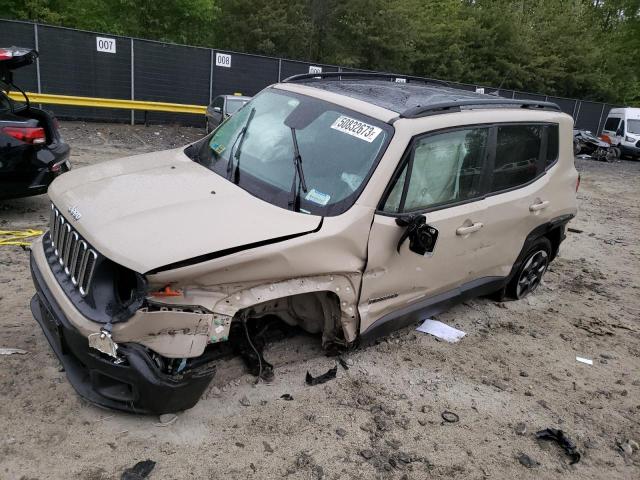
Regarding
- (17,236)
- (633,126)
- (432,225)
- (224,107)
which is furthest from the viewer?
(633,126)

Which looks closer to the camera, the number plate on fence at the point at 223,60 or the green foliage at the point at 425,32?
the number plate on fence at the point at 223,60

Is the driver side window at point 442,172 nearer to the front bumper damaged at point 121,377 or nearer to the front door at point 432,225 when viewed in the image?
the front door at point 432,225

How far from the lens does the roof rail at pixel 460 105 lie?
12.2 feet

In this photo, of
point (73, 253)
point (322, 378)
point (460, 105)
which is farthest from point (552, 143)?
point (73, 253)

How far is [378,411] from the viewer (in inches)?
139

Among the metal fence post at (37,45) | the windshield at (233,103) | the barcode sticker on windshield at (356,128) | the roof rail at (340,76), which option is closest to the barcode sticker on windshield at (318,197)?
the barcode sticker on windshield at (356,128)

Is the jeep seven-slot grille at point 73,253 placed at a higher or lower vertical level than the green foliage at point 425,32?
lower

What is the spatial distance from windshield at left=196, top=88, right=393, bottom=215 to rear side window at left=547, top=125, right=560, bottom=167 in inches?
89.0

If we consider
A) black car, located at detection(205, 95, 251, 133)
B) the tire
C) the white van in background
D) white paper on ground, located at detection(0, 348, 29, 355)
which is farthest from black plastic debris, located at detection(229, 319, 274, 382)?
the white van in background

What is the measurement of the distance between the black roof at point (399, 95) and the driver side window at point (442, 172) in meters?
0.21

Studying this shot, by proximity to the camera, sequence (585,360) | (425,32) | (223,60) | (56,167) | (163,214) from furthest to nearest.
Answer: (425,32) → (223,60) → (56,167) → (585,360) → (163,214)

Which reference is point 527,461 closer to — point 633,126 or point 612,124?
point 633,126

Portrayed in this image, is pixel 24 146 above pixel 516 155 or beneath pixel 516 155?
beneath

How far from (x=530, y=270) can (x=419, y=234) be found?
2512mm
